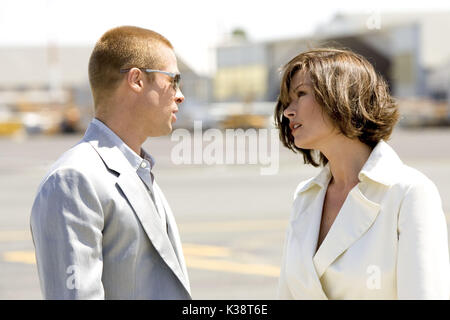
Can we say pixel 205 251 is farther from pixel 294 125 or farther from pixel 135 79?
pixel 135 79

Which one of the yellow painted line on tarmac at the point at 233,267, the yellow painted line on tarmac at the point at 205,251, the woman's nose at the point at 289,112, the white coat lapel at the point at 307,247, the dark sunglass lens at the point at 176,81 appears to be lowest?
the yellow painted line on tarmac at the point at 205,251

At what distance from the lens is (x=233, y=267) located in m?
7.37

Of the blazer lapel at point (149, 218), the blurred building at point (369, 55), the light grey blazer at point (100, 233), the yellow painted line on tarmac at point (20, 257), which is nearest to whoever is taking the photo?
the light grey blazer at point (100, 233)

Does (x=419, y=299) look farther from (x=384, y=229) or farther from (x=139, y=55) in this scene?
(x=139, y=55)

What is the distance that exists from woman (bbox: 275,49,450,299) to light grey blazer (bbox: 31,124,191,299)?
→ 1.79 ft

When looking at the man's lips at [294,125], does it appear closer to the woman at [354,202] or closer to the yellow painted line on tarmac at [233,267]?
the woman at [354,202]

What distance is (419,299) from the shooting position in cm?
244

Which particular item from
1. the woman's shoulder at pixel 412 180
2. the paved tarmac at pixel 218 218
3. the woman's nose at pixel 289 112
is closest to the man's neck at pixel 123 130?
the woman's nose at pixel 289 112

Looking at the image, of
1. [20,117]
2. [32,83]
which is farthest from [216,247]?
[32,83]

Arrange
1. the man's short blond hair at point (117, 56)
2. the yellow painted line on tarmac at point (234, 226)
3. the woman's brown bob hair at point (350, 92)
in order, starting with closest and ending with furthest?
the man's short blond hair at point (117, 56), the woman's brown bob hair at point (350, 92), the yellow painted line on tarmac at point (234, 226)

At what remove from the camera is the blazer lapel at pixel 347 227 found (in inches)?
102

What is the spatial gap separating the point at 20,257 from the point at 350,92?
6.08 m

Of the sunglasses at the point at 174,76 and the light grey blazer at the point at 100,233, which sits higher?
the sunglasses at the point at 174,76

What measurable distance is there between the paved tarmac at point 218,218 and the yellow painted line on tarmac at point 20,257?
0.03ft
